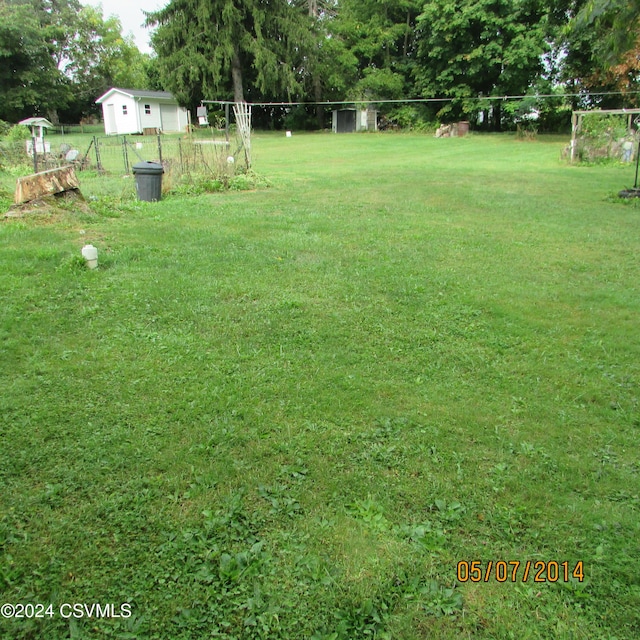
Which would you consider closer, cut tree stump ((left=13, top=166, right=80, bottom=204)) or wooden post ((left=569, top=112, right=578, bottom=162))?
cut tree stump ((left=13, top=166, right=80, bottom=204))

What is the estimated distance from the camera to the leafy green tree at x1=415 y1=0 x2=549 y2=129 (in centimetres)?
2775

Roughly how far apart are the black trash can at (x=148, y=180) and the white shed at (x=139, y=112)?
93.3ft

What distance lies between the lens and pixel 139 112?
3509cm

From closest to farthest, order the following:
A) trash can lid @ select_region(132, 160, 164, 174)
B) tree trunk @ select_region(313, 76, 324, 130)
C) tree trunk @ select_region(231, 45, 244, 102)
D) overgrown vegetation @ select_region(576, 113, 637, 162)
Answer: trash can lid @ select_region(132, 160, 164, 174), overgrown vegetation @ select_region(576, 113, 637, 162), tree trunk @ select_region(231, 45, 244, 102), tree trunk @ select_region(313, 76, 324, 130)

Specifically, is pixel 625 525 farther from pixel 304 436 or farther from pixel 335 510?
pixel 304 436

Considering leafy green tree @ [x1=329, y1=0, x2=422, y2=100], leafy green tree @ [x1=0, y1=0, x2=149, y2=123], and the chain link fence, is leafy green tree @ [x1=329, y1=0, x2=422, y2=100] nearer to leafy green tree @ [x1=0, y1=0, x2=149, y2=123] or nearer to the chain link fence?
leafy green tree @ [x1=0, y1=0, x2=149, y2=123]

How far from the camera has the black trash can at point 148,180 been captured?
30.6ft

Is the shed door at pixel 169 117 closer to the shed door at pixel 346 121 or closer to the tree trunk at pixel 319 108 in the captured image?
the tree trunk at pixel 319 108

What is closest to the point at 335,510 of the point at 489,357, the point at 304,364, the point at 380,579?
the point at 380,579

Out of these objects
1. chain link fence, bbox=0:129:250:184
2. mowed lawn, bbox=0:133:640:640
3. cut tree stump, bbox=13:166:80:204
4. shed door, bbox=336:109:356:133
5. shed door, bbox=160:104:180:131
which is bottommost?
mowed lawn, bbox=0:133:640:640

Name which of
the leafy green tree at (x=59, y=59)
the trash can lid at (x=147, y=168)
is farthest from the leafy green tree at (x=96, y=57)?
the trash can lid at (x=147, y=168)

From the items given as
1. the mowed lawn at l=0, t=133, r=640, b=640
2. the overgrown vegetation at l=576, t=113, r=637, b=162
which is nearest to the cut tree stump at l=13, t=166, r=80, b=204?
the mowed lawn at l=0, t=133, r=640, b=640

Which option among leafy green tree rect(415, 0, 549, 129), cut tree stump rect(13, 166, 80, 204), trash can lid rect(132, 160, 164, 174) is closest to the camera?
cut tree stump rect(13, 166, 80, 204)

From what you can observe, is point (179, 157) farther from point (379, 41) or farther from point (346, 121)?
point (379, 41)
